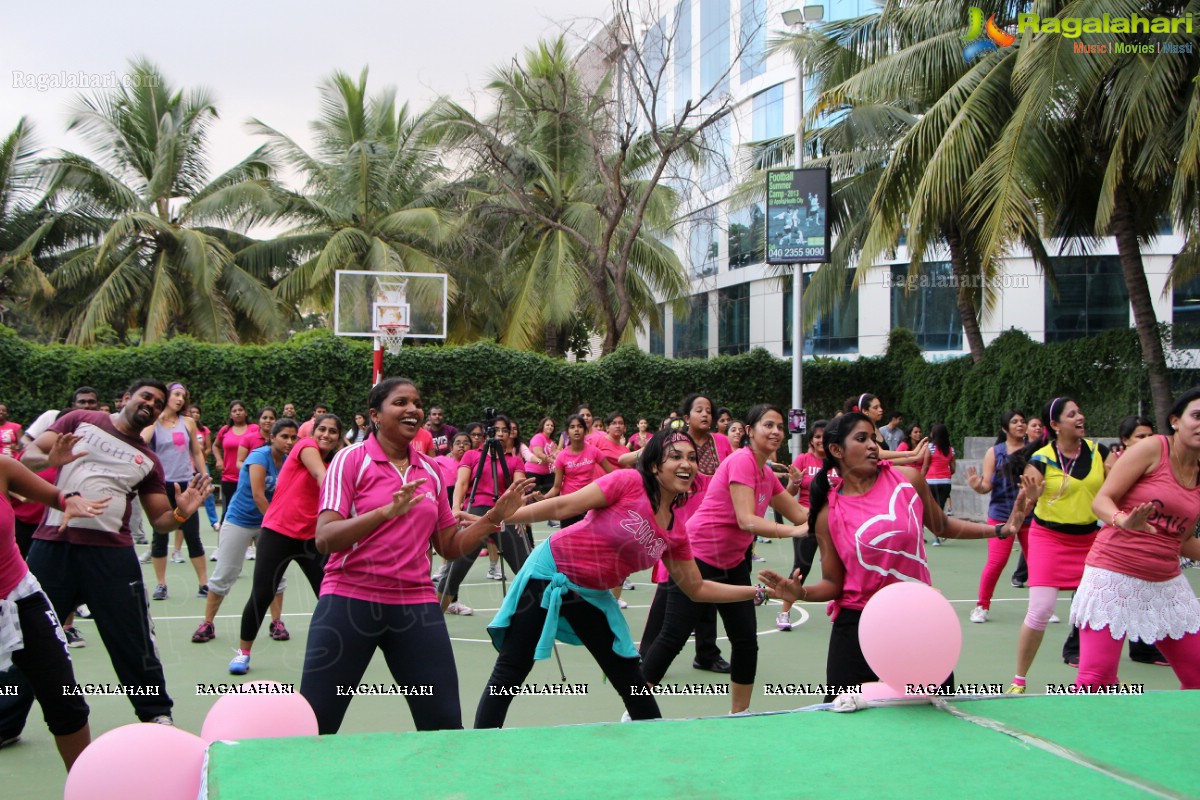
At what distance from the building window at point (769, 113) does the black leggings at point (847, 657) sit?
31914 millimetres

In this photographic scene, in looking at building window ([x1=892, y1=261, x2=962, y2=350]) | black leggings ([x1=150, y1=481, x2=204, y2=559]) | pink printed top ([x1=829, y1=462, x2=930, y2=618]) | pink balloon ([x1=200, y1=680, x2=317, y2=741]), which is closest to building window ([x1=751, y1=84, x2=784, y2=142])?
building window ([x1=892, y1=261, x2=962, y2=350])

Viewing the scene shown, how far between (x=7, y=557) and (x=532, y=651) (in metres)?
2.16

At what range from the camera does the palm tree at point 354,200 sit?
27.2 metres

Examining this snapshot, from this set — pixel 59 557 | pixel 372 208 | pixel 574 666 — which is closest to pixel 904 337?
pixel 372 208

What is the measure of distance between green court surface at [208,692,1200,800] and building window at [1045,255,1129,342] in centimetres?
2920

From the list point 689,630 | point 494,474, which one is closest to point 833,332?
point 494,474

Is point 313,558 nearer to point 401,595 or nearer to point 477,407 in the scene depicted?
point 401,595

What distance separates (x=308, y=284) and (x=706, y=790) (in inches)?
1037

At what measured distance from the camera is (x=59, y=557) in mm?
5070

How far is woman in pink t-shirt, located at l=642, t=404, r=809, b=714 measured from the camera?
18.8ft

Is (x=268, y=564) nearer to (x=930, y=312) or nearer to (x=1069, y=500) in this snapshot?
(x=1069, y=500)

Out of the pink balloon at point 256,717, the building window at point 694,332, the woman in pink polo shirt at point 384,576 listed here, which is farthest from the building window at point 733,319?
the pink balloon at point 256,717

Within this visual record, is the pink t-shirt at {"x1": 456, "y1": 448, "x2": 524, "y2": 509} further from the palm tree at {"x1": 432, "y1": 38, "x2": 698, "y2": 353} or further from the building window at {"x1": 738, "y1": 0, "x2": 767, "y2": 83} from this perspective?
the palm tree at {"x1": 432, "y1": 38, "x2": 698, "y2": 353}

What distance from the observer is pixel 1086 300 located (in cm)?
2969
